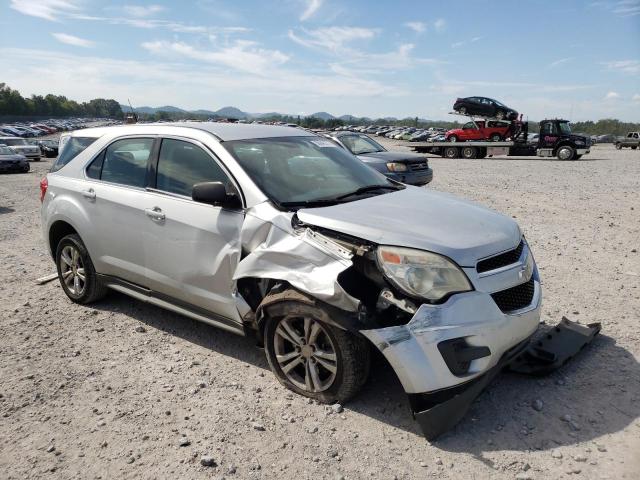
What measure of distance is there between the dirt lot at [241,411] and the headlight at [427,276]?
34.7 inches

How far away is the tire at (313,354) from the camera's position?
299 cm

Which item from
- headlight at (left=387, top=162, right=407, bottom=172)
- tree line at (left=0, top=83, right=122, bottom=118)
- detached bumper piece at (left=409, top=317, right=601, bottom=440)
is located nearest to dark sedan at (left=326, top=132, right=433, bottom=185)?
headlight at (left=387, top=162, right=407, bottom=172)

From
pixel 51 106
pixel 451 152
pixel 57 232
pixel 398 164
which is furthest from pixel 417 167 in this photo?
pixel 51 106

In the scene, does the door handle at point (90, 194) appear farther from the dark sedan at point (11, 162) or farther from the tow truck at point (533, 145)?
the tow truck at point (533, 145)

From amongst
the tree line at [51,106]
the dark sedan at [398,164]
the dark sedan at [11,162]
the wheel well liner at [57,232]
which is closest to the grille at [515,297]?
the wheel well liner at [57,232]

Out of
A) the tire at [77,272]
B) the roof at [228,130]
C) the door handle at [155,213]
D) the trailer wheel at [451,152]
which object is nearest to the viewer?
the door handle at [155,213]

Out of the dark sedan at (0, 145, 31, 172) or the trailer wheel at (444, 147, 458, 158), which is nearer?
the dark sedan at (0, 145, 31, 172)

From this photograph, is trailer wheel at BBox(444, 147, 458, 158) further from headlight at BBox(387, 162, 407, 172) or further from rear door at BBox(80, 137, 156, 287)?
rear door at BBox(80, 137, 156, 287)

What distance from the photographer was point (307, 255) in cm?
304

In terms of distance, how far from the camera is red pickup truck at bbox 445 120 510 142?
29.1 metres

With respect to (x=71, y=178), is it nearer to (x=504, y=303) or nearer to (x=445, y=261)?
(x=445, y=261)

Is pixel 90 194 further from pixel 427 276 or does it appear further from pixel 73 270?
pixel 427 276

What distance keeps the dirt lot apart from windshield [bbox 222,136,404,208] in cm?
134

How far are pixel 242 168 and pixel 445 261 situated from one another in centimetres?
164
